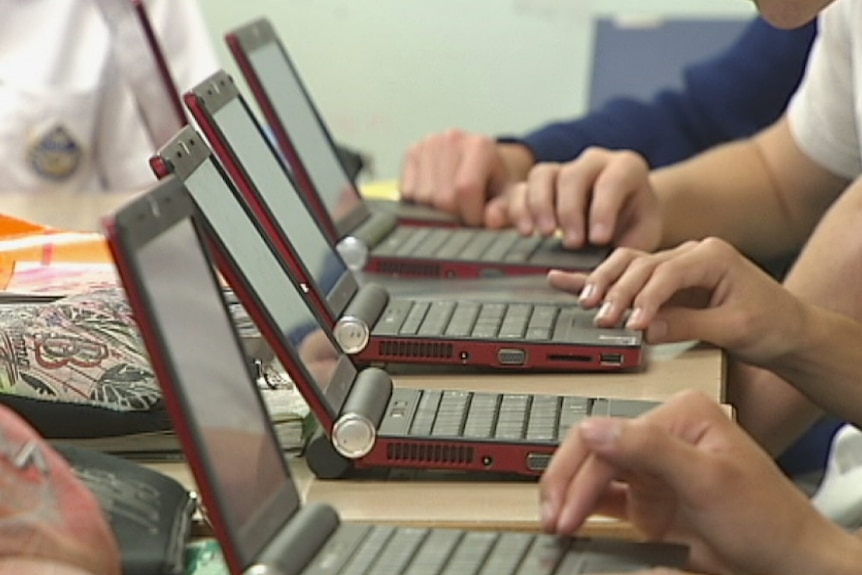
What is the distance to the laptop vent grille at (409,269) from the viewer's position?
1375 millimetres

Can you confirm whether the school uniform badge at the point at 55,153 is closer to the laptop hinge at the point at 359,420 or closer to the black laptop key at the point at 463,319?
the black laptop key at the point at 463,319

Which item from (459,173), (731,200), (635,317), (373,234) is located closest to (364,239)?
(373,234)

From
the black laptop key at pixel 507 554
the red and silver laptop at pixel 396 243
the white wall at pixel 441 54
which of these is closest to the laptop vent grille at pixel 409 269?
the red and silver laptop at pixel 396 243

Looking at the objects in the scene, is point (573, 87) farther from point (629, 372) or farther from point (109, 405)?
point (109, 405)

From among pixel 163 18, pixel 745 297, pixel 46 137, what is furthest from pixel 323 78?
pixel 745 297

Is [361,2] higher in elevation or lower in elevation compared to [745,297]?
lower

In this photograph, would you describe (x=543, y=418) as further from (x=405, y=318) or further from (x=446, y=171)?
(x=446, y=171)

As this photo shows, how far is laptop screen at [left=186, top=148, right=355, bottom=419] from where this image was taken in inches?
37.2

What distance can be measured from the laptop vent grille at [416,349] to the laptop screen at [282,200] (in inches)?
1.8

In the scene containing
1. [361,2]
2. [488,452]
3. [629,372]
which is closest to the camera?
[488,452]

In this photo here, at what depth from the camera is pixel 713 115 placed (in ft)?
6.64

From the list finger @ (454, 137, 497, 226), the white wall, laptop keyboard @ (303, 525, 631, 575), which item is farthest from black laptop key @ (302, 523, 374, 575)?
the white wall

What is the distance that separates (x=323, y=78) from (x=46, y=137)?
1054 millimetres

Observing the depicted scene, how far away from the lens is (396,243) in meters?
1.43
